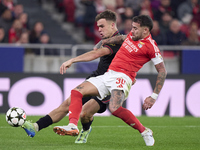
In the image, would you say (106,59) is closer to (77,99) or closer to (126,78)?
(126,78)

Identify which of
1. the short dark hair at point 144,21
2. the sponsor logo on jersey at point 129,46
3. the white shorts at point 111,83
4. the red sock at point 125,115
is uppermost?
the short dark hair at point 144,21

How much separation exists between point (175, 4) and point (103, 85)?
10.5 meters

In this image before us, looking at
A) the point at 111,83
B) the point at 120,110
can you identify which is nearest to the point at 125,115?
the point at 120,110

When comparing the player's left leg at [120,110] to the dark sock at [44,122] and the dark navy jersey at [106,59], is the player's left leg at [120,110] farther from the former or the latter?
Result: the dark sock at [44,122]

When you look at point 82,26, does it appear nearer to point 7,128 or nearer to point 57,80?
point 57,80

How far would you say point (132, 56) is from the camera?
6.20 m

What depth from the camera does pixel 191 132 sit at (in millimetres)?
8133

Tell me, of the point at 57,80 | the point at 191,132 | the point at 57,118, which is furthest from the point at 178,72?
the point at 57,118

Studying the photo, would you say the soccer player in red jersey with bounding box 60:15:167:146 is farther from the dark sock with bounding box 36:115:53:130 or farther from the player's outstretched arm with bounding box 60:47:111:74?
the dark sock with bounding box 36:115:53:130

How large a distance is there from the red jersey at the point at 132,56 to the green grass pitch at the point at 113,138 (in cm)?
111

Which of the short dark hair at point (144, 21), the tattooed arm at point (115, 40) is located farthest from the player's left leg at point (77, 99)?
the short dark hair at point (144, 21)

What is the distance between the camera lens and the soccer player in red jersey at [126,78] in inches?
233

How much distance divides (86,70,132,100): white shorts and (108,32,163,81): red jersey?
92mm

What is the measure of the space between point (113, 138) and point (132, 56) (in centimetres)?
169
